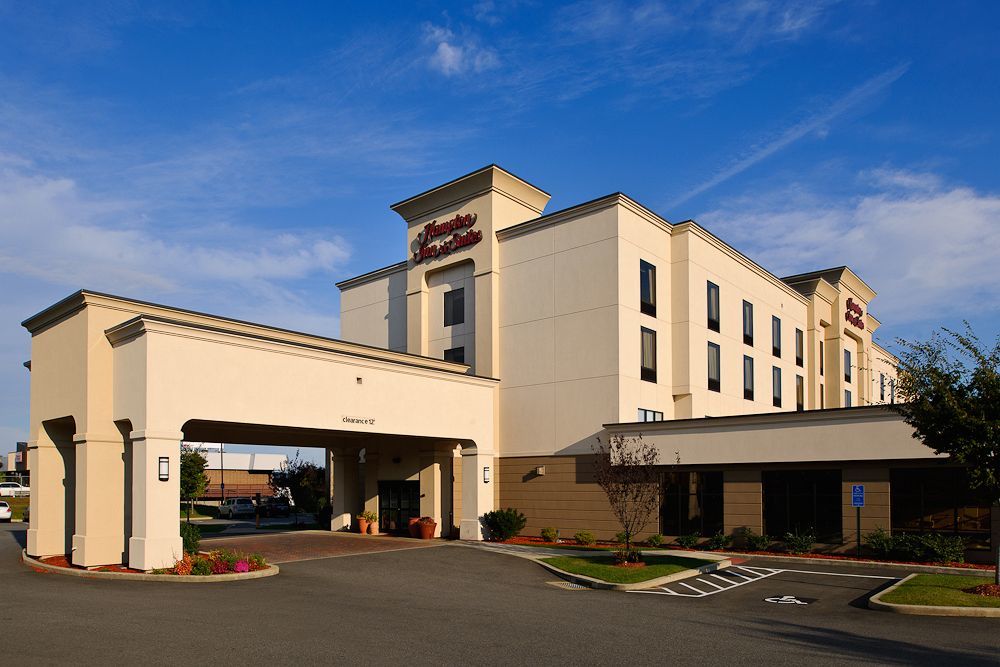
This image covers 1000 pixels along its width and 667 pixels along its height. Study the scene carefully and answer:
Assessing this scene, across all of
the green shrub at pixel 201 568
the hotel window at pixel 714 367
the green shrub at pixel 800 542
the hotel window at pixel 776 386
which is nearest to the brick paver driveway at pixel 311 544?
the green shrub at pixel 201 568

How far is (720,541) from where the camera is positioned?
27359mm

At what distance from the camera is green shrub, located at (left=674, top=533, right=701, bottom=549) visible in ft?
91.5

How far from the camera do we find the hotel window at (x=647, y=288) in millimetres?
32844

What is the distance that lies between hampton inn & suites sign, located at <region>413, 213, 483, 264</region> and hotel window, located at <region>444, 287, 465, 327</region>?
1.88 meters

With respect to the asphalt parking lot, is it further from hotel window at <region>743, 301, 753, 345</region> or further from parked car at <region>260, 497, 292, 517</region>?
parked car at <region>260, 497, 292, 517</region>

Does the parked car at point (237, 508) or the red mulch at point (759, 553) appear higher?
the red mulch at point (759, 553)

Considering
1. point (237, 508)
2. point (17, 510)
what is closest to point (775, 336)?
point (237, 508)

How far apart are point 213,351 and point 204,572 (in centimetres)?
618

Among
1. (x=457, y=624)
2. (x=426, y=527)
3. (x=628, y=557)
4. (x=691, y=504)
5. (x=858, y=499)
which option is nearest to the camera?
(x=457, y=624)

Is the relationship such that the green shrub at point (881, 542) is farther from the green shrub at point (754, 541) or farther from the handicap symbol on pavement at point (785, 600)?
the handicap symbol on pavement at point (785, 600)

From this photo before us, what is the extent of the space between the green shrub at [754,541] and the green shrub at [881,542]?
3093 millimetres

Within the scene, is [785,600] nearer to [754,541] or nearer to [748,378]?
[754,541]

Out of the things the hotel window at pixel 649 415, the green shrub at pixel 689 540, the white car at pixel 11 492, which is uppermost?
the hotel window at pixel 649 415

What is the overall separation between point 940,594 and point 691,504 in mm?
12233
